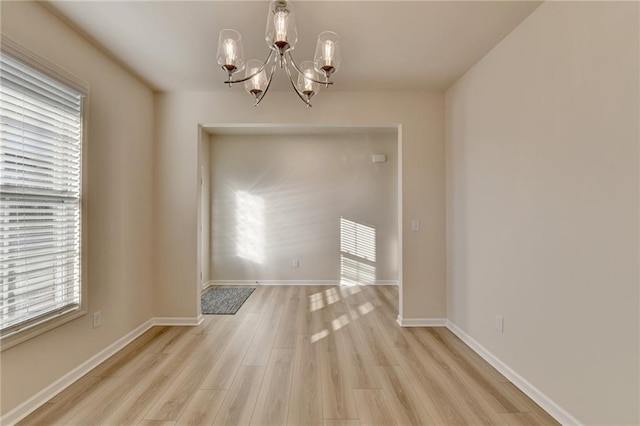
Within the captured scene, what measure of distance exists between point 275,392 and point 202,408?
464mm

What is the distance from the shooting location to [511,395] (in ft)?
6.38

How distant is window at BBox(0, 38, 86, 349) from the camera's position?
1.67 meters

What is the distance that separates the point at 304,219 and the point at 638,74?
4.12m

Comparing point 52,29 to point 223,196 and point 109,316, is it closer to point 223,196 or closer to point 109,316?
point 109,316

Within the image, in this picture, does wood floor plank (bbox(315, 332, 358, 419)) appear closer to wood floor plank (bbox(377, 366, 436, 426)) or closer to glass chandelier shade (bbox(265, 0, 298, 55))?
wood floor plank (bbox(377, 366, 436, 426))

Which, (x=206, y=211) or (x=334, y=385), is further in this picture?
(x=206, y=211)

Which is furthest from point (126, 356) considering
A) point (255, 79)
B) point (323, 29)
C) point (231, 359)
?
point (323, 29)

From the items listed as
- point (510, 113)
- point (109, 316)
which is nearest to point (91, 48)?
point (109, 316)

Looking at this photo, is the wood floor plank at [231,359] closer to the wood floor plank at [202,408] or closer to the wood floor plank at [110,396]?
the wood floor plank at [202,408]

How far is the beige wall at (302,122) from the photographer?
3.17 m

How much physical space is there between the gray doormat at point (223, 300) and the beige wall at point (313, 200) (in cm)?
46

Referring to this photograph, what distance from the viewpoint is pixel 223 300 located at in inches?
161

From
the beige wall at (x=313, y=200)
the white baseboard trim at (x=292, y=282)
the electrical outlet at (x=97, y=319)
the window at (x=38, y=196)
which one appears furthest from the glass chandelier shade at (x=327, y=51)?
the white baseboard trim at (x=292, y=282)

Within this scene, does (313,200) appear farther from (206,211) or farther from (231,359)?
(231,359)
